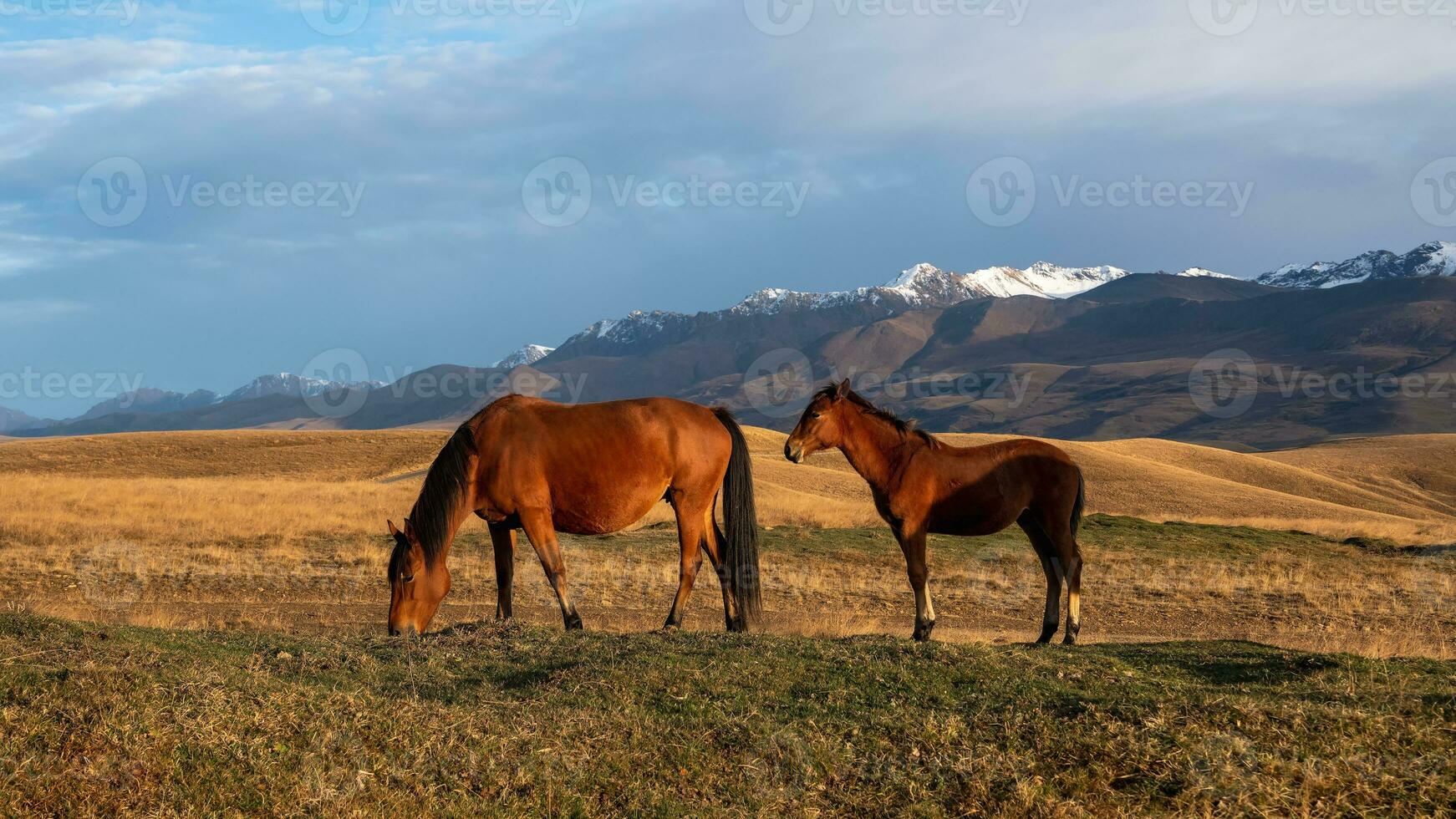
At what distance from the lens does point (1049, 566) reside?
476 inches

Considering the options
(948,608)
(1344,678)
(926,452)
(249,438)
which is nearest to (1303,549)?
(948,608)

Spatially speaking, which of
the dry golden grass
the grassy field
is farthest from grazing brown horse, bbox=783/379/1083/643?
the dry golden grass

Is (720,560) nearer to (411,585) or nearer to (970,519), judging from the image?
(970,519)

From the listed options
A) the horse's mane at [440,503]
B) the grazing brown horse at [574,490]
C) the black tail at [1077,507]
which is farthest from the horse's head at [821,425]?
the horse's mane at [440,503]

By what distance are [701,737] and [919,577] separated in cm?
518

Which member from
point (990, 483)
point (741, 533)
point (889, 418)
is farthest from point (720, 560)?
point (990, 483)

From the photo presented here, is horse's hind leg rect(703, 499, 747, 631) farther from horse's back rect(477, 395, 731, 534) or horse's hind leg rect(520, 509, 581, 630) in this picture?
horse's hind leg rect(520, 509, 581, 630)

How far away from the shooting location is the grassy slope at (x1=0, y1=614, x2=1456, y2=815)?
5461 millimetres

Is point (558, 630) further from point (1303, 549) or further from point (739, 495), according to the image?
point (1303, 549)

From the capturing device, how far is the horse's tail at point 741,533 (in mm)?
12016

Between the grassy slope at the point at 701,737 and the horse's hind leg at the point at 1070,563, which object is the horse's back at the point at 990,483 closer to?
the horse's hind leg at the point at 1070,563

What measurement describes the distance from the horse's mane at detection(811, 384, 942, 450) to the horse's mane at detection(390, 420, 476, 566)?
3864 mm

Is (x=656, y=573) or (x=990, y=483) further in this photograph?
(x=656, y=573)

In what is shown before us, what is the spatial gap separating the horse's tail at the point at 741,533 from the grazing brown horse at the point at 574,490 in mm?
14
